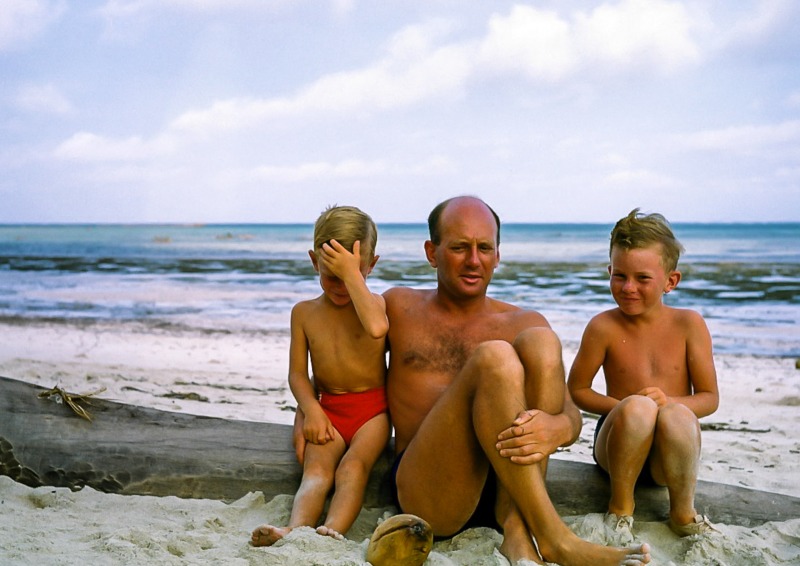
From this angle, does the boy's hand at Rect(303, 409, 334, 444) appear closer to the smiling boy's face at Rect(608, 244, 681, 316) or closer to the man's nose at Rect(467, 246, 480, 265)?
the man's nose at Rect(467, 246, 480, 265)

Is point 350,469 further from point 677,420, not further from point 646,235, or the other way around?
point 646,235

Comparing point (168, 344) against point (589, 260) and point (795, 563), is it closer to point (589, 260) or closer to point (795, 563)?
point (795, 563)

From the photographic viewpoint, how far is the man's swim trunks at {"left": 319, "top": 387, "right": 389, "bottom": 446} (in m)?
3.52

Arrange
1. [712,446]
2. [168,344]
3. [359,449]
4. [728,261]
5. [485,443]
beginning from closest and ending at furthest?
1. [485,443]
2. [359,449]
3. [712,446]
4. [168,344]
5. [728,261]

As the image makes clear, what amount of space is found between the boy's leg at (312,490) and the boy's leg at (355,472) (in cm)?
5

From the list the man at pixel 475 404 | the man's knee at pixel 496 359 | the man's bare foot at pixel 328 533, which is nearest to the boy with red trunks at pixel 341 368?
the man at pixel 475 404

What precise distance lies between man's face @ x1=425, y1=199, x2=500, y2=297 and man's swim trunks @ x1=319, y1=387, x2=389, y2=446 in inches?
24.0

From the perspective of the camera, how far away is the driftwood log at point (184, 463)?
342 cm

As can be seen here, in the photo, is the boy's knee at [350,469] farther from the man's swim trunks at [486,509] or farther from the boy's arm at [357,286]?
the boy's arm at [357,286]

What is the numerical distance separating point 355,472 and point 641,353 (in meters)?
1.36

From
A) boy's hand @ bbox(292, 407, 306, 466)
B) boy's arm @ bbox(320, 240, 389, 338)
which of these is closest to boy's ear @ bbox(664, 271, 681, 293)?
boy's arm @ bbox(320, 240, 389, 338)

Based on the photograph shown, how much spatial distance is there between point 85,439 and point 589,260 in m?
22.7

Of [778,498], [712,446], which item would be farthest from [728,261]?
[778,498]

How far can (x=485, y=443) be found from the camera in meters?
2.81
